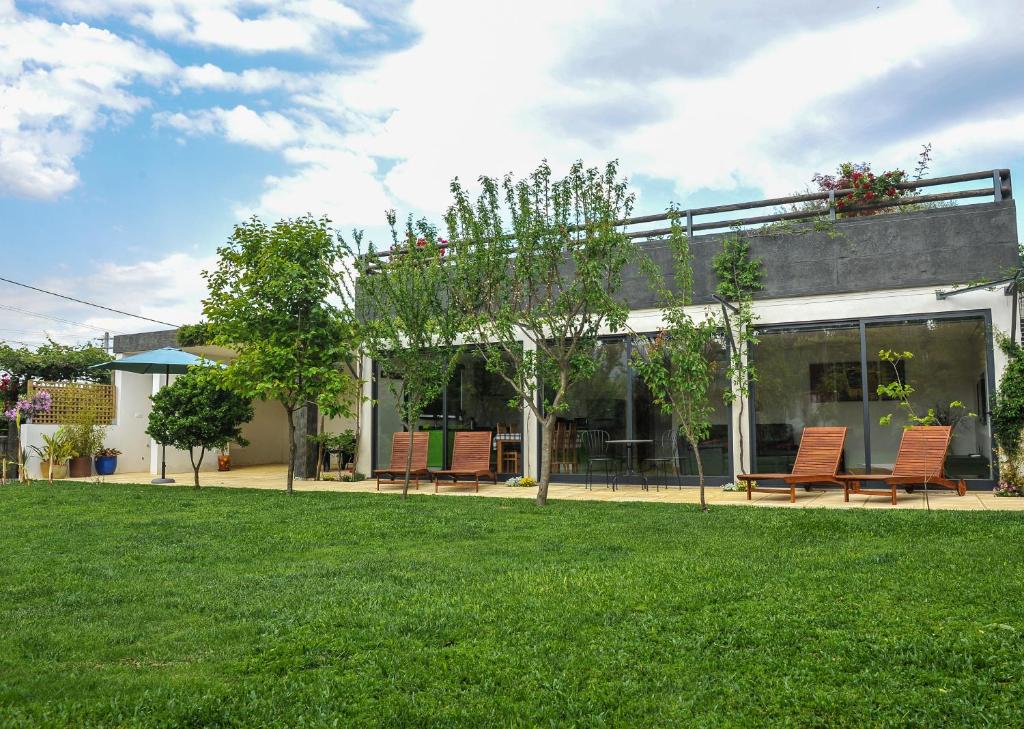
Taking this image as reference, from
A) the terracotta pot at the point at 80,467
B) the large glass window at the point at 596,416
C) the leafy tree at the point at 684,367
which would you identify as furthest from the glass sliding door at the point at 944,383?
the terracotta pot at the point at 80,467

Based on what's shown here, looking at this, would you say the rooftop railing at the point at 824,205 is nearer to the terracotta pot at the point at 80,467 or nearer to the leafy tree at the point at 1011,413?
the leafy tree at the point at 1011,413

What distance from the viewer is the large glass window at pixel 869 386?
11.1 meters

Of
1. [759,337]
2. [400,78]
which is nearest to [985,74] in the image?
[759,337]

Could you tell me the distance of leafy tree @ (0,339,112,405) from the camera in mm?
24891

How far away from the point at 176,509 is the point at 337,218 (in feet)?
15.3

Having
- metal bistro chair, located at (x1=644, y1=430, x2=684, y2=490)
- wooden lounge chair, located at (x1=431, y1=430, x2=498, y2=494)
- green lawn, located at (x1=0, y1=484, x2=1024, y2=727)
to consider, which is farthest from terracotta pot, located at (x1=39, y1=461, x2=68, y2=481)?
metal bistro chair, located at (x1=644, y1=430, x2=684, y2=490)

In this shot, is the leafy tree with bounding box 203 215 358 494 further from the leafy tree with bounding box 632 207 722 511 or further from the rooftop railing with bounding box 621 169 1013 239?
the leafy tree with bounding box 632 207 722 511

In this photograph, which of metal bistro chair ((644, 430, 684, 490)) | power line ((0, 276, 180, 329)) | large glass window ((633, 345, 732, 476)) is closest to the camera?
large glass window ((633, 345, 732, 476))

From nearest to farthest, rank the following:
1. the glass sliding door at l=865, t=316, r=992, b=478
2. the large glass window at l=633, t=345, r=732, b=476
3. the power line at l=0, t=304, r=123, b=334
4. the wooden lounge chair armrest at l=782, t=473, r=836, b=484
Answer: the wooden lounge chair armrest at l=782, t=473, r=836, b=484 → the glass sliding door at l=865, t=316, r=992, b=478 → the large glass window at l=633, t=345, r=732, b=476 → the power line at l=0, t=304, r=123, b=334

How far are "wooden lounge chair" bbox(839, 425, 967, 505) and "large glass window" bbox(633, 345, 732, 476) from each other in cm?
250

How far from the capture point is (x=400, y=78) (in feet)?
41.1

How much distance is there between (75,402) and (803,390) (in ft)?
48.1

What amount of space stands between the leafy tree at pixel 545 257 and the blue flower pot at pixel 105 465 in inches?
427

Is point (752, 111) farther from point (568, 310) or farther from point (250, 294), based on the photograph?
point (250, 294)
